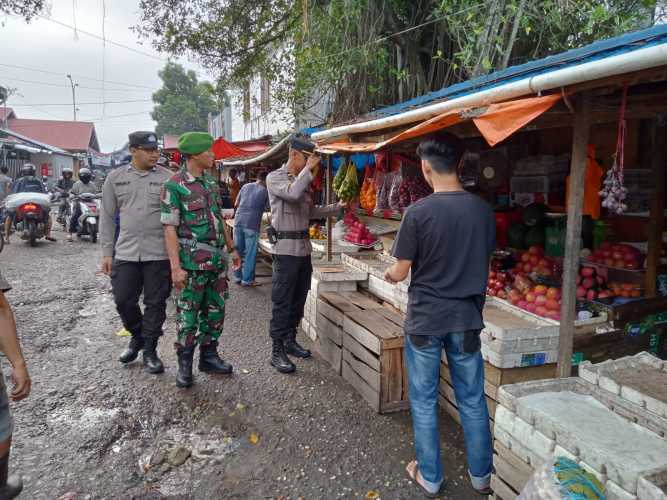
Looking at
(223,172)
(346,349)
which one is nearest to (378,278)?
(346,349)

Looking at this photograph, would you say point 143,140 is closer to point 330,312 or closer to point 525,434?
point 330,312

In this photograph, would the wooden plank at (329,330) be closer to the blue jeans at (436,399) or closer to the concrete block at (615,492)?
the blue jeans at (436,399)

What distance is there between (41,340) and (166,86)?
69.5 m

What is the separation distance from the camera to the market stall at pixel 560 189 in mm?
2555

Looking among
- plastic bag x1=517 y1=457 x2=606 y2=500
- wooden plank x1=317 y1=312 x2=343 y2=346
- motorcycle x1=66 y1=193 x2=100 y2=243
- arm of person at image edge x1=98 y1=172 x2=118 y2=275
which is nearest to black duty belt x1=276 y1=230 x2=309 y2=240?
wooden plank x1=317 y1=312 x2=343 y2=346

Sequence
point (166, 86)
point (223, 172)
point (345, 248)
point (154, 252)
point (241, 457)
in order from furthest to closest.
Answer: point (166, 86) < point (223, 172) < point (345, 248) < point (154, 252) < point (241, 457)

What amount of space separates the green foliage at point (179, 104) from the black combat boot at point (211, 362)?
2456 inches

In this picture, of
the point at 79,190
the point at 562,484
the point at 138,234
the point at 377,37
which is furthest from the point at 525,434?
the point at 79,190

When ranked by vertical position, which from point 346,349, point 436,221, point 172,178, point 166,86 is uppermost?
point 166,86

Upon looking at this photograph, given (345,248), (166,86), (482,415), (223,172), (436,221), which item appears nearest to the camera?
(436,221)

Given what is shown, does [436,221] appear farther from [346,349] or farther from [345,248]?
[345,248]

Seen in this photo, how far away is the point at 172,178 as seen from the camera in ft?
12.3

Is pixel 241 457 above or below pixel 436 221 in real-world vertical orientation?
below

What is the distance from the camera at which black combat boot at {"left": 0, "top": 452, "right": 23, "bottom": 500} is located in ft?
6.73
